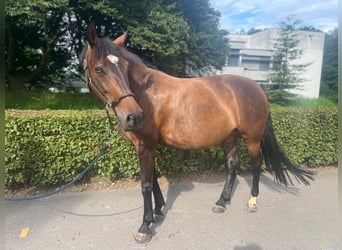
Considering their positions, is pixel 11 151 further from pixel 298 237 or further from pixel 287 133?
pixel 287 133

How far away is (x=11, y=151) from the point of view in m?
3.46

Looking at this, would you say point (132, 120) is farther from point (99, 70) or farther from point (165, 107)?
point (165, 107)

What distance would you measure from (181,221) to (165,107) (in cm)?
134

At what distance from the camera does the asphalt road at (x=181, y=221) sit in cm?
271

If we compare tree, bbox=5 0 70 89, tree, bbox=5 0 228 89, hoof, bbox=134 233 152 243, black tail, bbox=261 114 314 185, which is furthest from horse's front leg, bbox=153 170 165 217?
tree, bbox=5 0 70 89

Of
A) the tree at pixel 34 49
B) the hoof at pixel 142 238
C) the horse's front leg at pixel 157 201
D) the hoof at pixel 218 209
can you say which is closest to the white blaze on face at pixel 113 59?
the horse's front leg at pixel 157 201

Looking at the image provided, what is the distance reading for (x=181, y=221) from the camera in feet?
10.3

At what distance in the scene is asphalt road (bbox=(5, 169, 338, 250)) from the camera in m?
2.71

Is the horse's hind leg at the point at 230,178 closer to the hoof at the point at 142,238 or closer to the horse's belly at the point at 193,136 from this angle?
the horse's belly at the point at 193,136

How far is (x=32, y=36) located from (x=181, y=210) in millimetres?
11057

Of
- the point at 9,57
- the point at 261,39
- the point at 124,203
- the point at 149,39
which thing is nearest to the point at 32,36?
the point at 9,57

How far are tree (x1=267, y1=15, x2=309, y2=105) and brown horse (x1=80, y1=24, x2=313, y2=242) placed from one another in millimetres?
19753

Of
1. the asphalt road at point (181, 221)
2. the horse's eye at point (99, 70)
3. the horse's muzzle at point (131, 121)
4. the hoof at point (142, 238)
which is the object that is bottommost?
the asphalt road at point (181, 221)

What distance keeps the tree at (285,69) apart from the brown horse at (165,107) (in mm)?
19753
